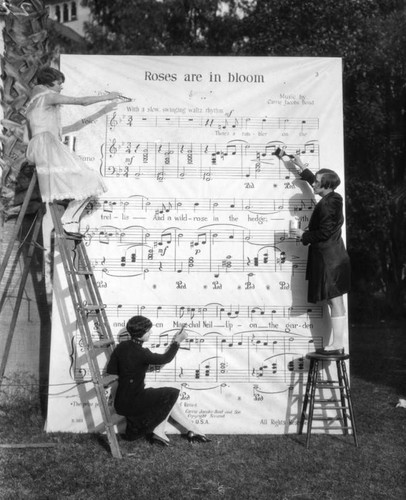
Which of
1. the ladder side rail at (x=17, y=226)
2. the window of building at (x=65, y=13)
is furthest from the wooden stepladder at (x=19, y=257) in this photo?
the window of building at (x=65, y=13)

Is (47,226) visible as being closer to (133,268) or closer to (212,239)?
(133,268)

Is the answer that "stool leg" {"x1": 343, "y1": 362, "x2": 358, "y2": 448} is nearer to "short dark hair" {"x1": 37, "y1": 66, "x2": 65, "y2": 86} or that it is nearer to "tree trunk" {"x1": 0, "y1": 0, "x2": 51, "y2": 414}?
"tree trunk" {"x1": 0, "y1": 0, "x2": 51, "y2": 414}

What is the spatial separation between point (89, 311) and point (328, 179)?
233 cm

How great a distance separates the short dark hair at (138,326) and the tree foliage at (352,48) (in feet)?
22.7

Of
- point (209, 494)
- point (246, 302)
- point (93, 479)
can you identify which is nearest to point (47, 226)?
point (246, 302)

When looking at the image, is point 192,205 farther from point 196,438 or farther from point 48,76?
point 196,438

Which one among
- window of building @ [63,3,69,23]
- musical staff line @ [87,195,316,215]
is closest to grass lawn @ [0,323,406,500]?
musical staff line @ [87,195,316,215]

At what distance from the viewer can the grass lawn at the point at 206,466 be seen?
3900 millimetres

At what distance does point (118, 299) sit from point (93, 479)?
1.67 meters

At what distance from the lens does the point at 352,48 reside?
12.5 metres

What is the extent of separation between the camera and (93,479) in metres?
4.05

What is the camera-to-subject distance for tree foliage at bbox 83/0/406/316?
1259 cm

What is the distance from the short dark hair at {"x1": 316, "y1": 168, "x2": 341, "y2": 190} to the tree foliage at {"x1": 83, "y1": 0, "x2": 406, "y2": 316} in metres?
5.78

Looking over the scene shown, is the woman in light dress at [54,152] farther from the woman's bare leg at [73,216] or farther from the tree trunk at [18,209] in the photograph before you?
the tree trunk at [18,209]
